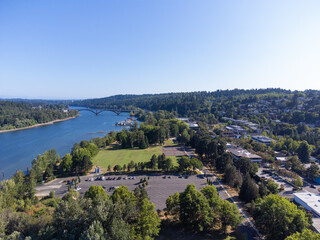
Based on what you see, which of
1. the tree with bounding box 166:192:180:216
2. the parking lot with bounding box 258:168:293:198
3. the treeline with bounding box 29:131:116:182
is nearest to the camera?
the tree with bounding box 166:192:180:216

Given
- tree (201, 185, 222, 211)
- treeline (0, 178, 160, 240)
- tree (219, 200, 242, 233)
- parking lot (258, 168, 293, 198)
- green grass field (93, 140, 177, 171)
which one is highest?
treeline (0, 178, 160, 240)

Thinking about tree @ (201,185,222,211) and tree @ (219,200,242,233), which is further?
tree @ (201,185,222,211)

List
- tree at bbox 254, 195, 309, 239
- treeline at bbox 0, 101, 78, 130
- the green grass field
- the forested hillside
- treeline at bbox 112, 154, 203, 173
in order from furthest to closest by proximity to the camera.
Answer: treeline at bbox 0, 101, 78, 130 → the forested hillside → the green grass field → treeline at bbox 112, 154, 203, 173 → tree at bbox 254, 195, 309, 239

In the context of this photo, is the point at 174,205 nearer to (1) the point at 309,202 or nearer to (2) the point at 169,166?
(2) the point at 169,166

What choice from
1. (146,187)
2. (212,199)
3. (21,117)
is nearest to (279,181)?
(212,199)

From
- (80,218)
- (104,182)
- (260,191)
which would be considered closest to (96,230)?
(80,218)

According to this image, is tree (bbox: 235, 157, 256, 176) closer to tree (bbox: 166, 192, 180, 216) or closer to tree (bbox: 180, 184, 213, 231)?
tree (bbox: 180, 184, 213, 231)

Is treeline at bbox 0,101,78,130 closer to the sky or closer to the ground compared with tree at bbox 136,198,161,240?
closer to the sky

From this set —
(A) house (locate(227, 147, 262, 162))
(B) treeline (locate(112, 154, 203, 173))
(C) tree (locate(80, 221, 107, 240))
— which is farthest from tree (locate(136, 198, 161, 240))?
(A) house (locate(227, 147, 262, 162))
